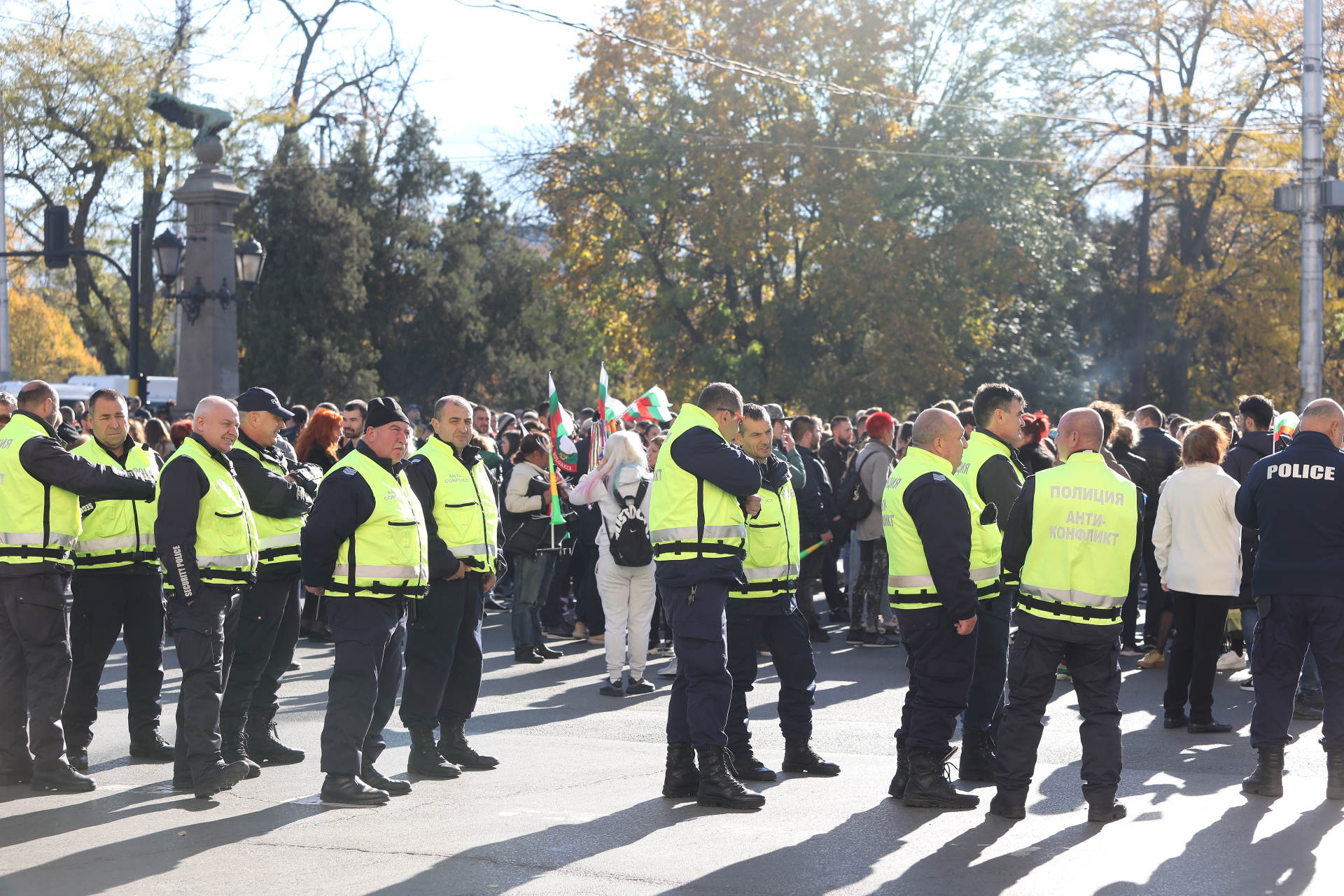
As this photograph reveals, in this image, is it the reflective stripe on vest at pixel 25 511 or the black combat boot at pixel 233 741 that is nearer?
the reflective stripe on vest at pixel 25 511

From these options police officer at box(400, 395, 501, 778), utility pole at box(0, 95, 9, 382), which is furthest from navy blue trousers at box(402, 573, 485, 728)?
utility pole at box(0, 95, 9, 382)

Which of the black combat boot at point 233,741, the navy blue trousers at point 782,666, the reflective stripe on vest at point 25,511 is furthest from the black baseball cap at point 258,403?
the navy blue trousers at point 782,666

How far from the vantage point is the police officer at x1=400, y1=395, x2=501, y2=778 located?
7.42 m

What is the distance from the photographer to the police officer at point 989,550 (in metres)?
7.20

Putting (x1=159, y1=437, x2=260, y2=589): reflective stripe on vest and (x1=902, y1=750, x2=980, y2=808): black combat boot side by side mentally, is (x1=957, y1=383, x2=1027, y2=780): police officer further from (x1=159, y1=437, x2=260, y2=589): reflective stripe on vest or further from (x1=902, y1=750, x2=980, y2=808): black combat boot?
(x1=159, y1=437, x2=260, y2=589): reflective stripe on vest

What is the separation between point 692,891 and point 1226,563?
4.94 metres

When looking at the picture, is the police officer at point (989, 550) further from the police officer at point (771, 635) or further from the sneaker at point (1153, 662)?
the sneaker at point (1153, 662)

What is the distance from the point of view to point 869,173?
91.0ft

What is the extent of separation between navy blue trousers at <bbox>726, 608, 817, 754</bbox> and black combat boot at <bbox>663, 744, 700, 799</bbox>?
41cm

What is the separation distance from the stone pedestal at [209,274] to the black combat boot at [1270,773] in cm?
1421

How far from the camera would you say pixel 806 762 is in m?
7.42

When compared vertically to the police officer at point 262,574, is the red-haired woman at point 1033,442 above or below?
above

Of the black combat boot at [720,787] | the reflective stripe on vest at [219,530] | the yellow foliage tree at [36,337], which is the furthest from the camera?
the yellow foliage tree at [36,337]

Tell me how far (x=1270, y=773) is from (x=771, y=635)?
258cm
